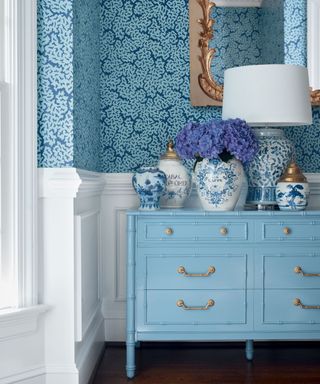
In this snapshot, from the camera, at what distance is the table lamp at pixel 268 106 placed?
270 centimetres

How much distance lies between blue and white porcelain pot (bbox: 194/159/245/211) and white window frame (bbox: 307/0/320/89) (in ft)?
2.79

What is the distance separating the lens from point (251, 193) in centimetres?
292

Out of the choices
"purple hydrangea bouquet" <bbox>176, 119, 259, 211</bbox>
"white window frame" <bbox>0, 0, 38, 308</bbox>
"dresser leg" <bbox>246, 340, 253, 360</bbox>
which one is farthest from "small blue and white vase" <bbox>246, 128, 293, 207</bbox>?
"white window frame" <bbox>0, 0, 38, 308</bbox>

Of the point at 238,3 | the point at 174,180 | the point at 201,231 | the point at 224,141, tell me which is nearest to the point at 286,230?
the point at 201,231

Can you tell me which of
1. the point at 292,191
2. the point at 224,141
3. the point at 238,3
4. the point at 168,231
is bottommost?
the point at 168,231

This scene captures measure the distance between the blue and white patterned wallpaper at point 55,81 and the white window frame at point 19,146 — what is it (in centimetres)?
5

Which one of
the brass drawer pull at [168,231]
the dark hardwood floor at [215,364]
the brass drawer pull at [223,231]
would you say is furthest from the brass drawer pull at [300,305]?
the brass drawer pull at [168,231]

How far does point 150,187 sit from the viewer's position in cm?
274

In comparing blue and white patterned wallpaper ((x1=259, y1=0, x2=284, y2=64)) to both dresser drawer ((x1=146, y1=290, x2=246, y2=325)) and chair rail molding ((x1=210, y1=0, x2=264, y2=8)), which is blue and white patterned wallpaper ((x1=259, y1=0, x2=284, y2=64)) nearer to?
chair rail molding ((x1=210, y1=0, x2=264, y2=8))

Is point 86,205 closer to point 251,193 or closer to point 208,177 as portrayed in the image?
point 208,177

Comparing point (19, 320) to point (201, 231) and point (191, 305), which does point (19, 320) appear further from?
point (201, 231)

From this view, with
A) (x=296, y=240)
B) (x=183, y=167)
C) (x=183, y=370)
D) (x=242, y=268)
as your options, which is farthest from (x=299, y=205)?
(x=183, y=370)

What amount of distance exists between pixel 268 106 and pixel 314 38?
0.73 meters

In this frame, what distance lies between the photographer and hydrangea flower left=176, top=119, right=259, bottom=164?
2.63 metres
